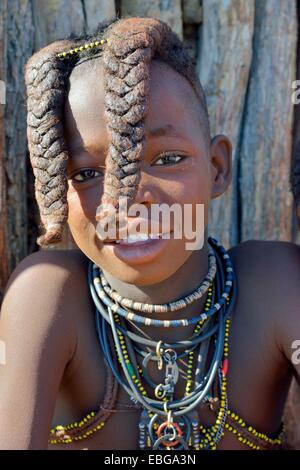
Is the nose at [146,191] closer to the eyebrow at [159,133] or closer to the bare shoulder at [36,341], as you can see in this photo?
the eyebrow at [159,133]

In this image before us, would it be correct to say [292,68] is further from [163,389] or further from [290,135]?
[163,389]

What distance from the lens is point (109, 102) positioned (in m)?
1.60

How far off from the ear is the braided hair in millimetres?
216

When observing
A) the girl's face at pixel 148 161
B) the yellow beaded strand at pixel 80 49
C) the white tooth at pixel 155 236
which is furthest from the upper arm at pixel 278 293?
the yellow beaded strand at pixel 80 49

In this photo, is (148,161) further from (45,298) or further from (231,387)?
(231,387)

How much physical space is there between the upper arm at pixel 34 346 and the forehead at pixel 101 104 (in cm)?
37

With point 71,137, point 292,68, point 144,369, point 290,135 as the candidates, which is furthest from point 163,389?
point 292,68

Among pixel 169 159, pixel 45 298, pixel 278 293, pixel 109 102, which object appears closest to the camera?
pixel 109 102

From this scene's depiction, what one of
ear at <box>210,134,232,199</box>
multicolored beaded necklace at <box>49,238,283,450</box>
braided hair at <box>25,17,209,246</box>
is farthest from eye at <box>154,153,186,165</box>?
multicolored beaded necklace at <box>49,238,283,450</box>

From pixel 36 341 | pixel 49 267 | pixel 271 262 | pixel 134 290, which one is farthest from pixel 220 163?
pixel 36 341

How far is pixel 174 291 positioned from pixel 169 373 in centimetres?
20

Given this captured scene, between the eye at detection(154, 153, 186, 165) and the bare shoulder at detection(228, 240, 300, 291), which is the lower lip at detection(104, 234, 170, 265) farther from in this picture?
the bare shoulder at detection(228, 240, 300, 291)

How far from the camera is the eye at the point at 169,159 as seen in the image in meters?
1.70
